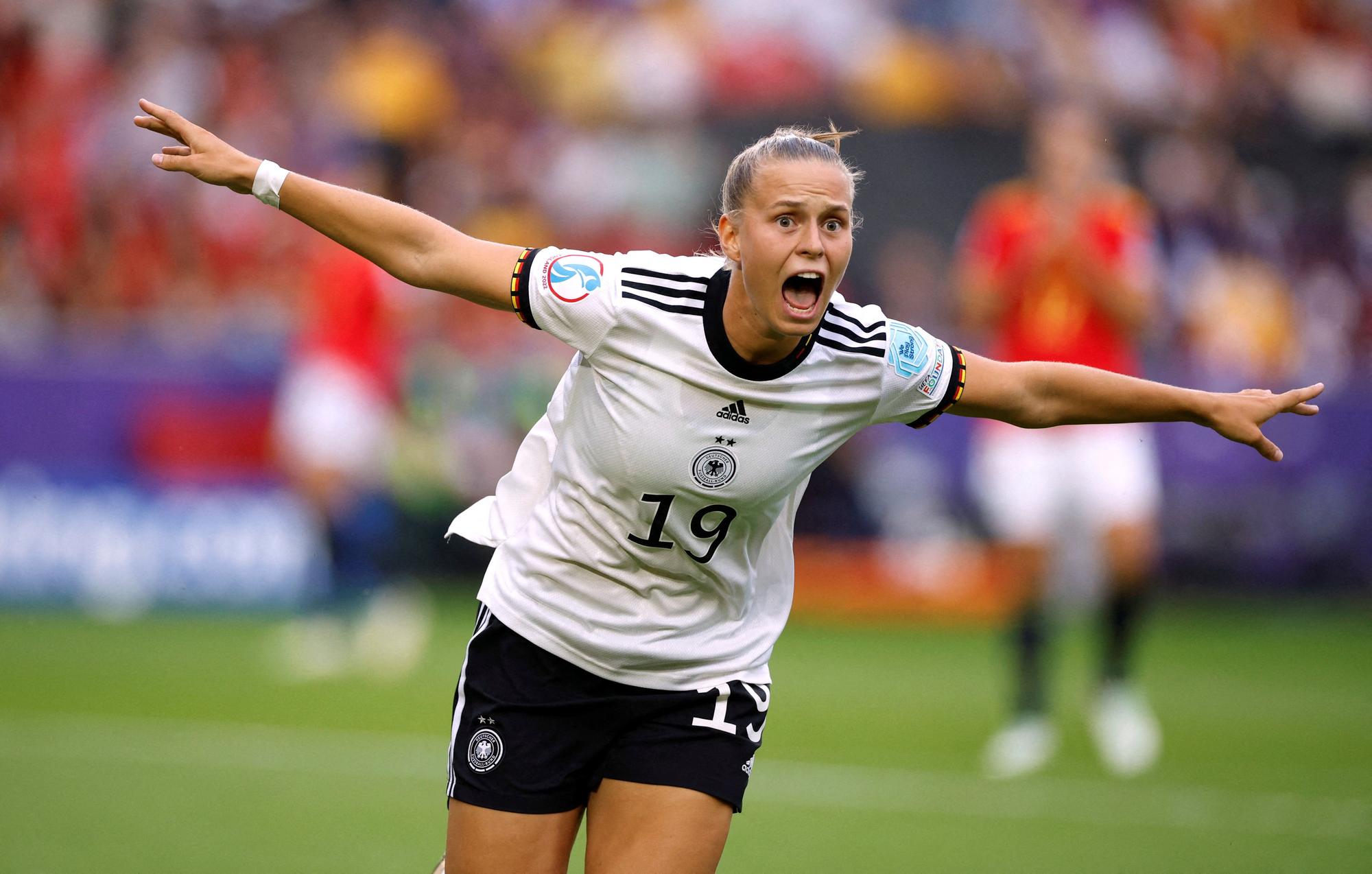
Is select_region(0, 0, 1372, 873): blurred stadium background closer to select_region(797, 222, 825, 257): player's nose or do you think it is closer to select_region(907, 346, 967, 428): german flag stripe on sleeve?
select_region(907, 346, 967, 428): german flag stripe on sleeve

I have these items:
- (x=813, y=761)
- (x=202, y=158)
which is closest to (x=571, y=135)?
(x=813, y=761)

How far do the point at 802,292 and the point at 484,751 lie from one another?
139cm

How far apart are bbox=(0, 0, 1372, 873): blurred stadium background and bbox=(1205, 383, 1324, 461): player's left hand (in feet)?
7.86

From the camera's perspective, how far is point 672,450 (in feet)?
12.7

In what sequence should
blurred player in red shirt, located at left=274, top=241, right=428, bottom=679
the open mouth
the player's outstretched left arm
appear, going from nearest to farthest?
the open mouth → the player's outstretched left arm → blurred player in red shirt, located at left=274, top=241, right=428, bottom=679

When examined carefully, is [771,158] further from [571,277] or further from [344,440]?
[344,440]

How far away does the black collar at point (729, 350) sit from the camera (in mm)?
3854

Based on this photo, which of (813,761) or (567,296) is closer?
(567,296)

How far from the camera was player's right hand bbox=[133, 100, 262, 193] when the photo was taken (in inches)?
154

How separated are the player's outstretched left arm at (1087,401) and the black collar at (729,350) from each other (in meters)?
0.48

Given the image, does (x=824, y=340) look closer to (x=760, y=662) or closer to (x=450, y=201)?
(x=760, y=662)

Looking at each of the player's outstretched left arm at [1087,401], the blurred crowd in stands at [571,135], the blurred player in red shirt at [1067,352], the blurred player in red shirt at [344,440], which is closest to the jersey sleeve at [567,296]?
the player's outstretched left arm at [1087,401]

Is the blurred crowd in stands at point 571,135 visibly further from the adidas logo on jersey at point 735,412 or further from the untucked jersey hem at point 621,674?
the adidas logo on jersey at point 735,412

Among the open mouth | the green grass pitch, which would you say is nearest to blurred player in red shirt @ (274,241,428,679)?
the green grass pitch
